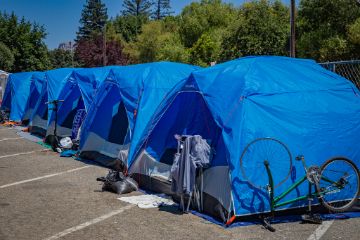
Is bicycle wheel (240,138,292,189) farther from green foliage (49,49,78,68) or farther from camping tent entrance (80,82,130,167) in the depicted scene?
green foliage (49,49,78,68)

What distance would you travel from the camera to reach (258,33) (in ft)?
74.5

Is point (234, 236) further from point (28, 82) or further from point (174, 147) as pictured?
point (28, 82)

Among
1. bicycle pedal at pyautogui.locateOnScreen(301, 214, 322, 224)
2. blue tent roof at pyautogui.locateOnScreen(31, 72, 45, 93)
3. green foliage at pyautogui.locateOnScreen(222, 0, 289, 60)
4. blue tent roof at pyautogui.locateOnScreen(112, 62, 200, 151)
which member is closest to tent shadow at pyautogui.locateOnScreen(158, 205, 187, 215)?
bicycle pedal at pyautogui.locateOnScreen(301, 214, 322, 224)

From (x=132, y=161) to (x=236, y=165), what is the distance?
117 inches

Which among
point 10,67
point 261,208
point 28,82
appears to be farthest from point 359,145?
point 10,67

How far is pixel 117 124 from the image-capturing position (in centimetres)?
992

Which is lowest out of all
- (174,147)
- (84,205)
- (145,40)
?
(84,205)

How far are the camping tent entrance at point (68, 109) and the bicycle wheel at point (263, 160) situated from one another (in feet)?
26.3

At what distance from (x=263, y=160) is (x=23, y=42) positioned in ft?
119

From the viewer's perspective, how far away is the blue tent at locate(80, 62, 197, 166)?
911 centimetres

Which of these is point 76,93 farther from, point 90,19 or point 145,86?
point 90,19

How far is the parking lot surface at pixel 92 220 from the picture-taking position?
543 centimetres

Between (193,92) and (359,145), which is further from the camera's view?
(193,92)

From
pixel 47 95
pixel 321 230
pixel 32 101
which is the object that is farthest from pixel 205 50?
pixel 321 230
